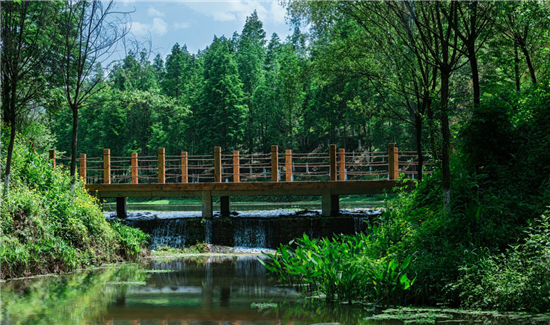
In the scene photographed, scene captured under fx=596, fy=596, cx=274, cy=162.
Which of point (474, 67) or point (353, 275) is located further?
point (474, 67)

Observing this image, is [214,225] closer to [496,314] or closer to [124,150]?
[496,314]

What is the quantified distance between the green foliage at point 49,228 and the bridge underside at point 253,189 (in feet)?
10.5

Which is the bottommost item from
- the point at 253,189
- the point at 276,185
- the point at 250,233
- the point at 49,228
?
the point at 250,233

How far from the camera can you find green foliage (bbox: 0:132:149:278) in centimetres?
1045

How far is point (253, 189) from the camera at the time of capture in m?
17.5

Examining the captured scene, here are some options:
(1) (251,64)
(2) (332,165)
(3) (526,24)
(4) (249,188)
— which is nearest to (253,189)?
(4) (249,188)

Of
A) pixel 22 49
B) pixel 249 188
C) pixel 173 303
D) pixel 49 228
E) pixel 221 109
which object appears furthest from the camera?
pixel 221 109

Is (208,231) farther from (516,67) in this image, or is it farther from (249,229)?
(516,67)

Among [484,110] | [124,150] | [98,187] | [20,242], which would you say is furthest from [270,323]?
[124,150]

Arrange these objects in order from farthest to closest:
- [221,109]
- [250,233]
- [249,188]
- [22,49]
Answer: [221,109], [249,188], [250,233], [22,49]

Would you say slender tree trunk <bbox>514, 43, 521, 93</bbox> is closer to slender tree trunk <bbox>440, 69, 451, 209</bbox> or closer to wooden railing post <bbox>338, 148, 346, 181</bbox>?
slender tree trunk <bbox>440, 69, 451, 209</bbox>

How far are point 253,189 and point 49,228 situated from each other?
721cm

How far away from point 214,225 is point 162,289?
7.57m

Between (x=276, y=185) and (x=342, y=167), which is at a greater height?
(x=342, y=167)
